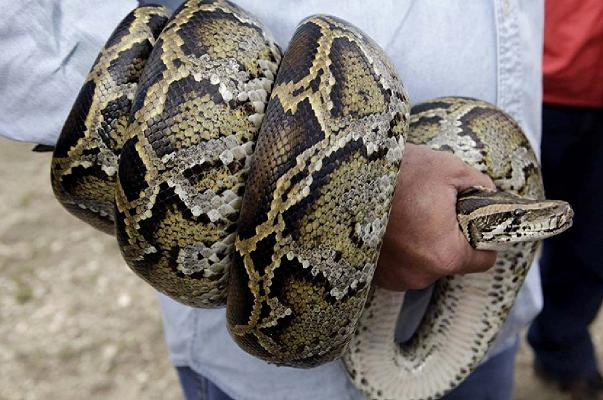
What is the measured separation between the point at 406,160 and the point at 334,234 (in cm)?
34

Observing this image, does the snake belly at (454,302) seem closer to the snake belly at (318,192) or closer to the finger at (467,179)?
the finger at (467,179)

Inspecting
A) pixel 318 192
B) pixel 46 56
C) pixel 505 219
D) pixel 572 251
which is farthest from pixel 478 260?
pixel 572 251

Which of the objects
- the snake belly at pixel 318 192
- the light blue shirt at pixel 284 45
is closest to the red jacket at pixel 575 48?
the light blue shirt at pixel 284 45

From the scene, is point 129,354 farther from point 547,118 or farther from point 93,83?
point 93,83

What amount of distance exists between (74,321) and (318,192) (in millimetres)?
4319

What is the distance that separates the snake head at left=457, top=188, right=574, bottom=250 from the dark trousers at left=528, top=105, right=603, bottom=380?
100 inches

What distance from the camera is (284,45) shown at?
2.11 meters

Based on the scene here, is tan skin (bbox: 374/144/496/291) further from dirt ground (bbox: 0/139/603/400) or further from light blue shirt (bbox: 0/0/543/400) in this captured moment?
dirt ground (bbox: 0/139/603/400)

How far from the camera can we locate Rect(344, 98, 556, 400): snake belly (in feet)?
7.50

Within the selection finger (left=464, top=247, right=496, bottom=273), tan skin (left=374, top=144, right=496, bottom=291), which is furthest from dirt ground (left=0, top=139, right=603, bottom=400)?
tan skin (left=374, top=144, right=496, bottom=291)

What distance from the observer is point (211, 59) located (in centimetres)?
180

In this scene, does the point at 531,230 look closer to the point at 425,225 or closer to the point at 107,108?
the point at 425,225

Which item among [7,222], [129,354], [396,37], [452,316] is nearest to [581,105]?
[452,316]

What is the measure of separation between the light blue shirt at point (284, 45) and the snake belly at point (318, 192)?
0.26 m
